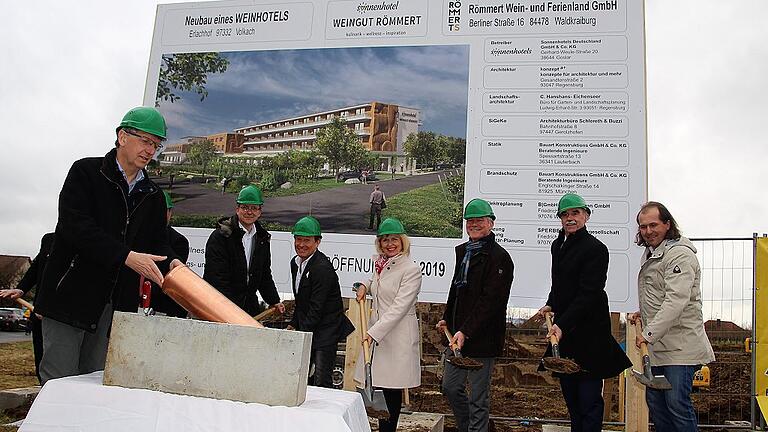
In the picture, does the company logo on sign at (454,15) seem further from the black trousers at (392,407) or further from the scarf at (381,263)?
the black trousers at (392,407)

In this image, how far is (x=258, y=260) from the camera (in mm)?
4328

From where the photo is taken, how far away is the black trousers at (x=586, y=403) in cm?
360

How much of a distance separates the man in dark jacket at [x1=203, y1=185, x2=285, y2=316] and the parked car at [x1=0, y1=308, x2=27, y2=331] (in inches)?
898

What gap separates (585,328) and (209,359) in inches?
106

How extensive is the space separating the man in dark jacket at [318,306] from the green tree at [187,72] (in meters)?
2.59

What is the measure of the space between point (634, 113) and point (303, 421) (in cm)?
432

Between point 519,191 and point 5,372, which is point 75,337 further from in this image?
point 5,372

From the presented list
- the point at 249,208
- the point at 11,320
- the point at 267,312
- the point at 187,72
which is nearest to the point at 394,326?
the point at 267,312

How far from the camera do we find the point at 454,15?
17.9 ft

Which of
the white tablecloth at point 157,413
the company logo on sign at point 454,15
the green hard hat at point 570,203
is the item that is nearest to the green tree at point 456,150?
the company logo on sign at point 454,15

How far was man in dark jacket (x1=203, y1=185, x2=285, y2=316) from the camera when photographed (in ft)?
13.6

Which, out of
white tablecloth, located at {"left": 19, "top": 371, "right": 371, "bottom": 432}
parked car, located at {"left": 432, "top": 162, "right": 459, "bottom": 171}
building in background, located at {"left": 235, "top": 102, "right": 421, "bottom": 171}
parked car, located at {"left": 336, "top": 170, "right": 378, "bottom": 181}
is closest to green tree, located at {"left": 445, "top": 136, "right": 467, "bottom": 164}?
parked car, located at {"left": 432, "top": 162, "right": 459, "bottom": 171}

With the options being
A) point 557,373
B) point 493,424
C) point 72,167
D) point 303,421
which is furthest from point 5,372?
point 303,421

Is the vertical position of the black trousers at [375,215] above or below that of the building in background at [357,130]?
below
